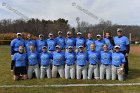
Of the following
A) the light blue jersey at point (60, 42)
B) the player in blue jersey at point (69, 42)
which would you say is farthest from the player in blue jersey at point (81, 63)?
the light blue jersey at point (60, 42)

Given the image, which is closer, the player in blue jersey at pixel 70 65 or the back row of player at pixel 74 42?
the player in blue jersey at pixel 70 65

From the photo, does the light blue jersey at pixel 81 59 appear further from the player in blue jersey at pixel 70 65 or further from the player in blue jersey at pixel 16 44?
the player in blue jersey at pixel 16 44

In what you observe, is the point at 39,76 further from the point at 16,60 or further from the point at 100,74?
the point at 100,74

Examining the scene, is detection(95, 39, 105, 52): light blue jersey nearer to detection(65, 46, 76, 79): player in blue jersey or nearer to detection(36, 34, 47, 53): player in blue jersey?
detection(65, 46, 76, 79): player in blue jersey

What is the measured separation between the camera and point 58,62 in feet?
43.8

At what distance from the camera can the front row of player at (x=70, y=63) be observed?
43.1ft

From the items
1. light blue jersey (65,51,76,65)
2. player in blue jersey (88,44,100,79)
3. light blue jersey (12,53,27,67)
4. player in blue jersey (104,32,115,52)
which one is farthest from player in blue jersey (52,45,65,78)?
player in blue jersey (104,32,115,52)

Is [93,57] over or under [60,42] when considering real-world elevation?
under

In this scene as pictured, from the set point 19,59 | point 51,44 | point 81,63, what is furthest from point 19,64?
point 81,63

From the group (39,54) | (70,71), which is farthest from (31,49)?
(70,71)

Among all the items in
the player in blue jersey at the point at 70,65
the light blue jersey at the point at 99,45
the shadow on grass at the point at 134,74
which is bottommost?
the shadow on grass at the point at 134,74

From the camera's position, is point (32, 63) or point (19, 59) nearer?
point (19, 59)

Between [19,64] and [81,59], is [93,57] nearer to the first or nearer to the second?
[81,59]

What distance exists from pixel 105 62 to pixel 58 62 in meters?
1.81
